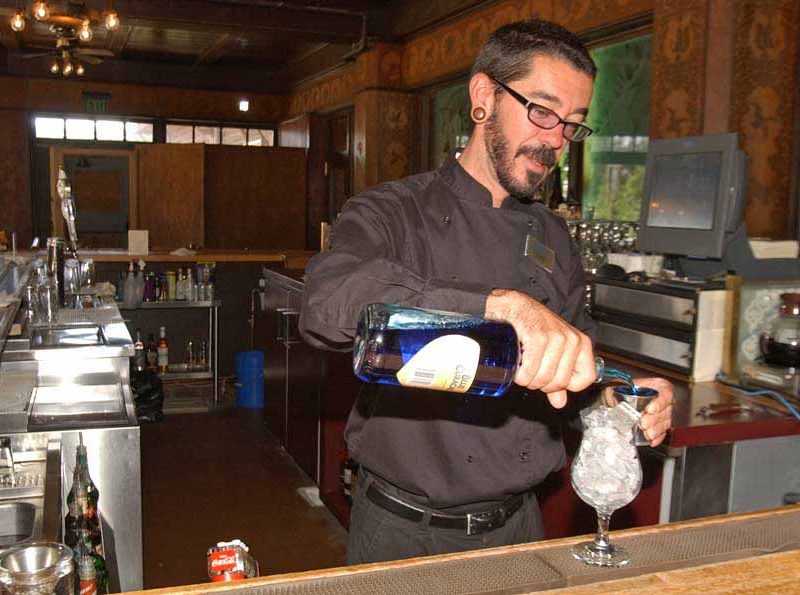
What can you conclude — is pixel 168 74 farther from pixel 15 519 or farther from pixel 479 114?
pixel 479 114

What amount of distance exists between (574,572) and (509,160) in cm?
89

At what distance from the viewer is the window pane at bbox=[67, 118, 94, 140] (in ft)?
39.3

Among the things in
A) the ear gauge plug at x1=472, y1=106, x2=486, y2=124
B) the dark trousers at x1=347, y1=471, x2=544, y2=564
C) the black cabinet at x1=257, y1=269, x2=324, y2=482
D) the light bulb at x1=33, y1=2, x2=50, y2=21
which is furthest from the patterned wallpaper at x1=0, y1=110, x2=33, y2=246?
the ear gauge plug at x1=472, y1=106, x2=486, y2=124

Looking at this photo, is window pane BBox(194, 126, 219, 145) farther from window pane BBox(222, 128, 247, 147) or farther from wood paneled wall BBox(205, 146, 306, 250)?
wood paneled wall BBox(205, 146, 306, 250)

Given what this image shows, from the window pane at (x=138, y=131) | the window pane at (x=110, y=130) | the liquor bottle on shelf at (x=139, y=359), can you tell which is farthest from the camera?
the window pane at (x=138, y=131)

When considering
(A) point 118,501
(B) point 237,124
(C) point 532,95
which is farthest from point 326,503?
(B) point 237,124

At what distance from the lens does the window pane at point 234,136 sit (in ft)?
42.2

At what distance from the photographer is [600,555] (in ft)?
3.80

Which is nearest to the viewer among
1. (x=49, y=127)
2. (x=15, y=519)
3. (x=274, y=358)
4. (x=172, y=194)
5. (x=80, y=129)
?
(x=15, y=519)

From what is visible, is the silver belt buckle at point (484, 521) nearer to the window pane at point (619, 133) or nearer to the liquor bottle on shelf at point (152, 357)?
the window pane at point (619, 133)

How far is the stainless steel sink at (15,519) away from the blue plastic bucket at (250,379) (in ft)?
14.0

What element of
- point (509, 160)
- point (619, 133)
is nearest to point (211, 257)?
point (619, 133)

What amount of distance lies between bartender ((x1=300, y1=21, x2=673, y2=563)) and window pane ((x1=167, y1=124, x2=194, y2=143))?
11.4 m

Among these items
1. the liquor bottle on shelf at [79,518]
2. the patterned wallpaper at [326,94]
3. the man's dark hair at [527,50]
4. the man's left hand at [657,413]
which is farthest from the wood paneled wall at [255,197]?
the man's left hand at [657,413]
